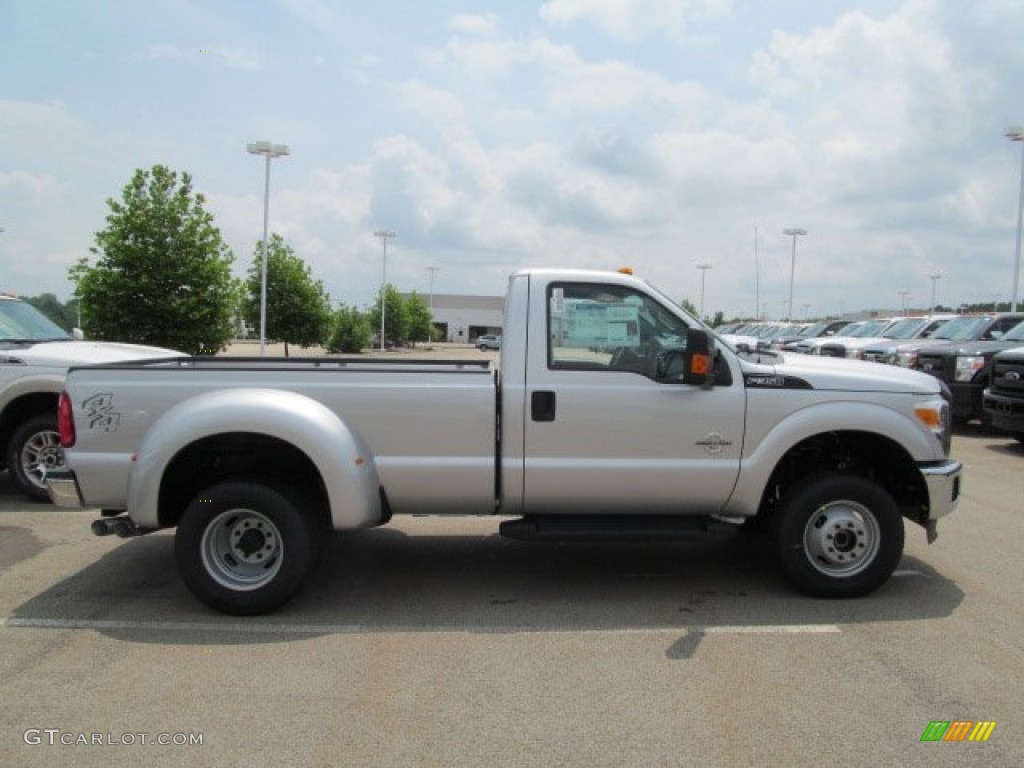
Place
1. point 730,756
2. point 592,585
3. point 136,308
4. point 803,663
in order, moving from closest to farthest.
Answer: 1. point 730,756
2. point 803,663
3. point 592,585
4. point 136,308

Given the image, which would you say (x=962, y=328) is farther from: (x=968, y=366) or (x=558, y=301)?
(x=558, y=301)

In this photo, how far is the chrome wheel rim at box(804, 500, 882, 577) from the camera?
A: 517cm

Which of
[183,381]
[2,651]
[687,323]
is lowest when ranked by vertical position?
[2,651]

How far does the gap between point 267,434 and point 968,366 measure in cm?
1221

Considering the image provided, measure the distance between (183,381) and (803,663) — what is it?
3.86m

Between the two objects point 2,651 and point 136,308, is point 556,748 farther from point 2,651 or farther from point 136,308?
point 136,308

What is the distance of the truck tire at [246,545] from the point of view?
4.81 metres

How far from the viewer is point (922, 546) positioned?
6.57 m

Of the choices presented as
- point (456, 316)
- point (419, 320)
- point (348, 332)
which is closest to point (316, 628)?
point (348, 332)

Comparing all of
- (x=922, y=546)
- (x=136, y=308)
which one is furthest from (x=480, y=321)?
(x=922, y=546)

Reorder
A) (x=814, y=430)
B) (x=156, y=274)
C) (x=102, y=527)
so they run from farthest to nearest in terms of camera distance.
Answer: (x=156, y=274) → (x=814, y=430) → (x=102, y=527)

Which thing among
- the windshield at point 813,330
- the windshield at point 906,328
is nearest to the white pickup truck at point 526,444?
the windshield at point 906,328

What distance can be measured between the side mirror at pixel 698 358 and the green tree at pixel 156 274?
43.4ft

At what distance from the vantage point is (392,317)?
203 feet
